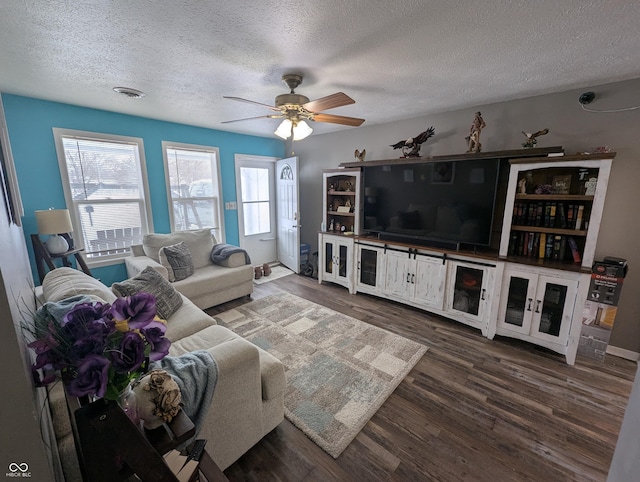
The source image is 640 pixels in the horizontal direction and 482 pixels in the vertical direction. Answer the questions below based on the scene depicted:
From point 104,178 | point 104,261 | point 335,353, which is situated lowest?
point 335,353

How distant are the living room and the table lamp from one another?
0.19m

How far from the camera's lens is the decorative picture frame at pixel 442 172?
288 cm

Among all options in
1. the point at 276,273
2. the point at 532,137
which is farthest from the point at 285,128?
the point at 276,273

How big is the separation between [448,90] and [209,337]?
2.96 meters

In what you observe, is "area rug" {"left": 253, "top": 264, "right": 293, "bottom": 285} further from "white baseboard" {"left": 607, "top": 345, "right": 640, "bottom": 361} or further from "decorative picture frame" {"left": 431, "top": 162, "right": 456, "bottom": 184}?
"white baseboard" {"left": 607, "top": 345, "right": 640, "bottom": 361}

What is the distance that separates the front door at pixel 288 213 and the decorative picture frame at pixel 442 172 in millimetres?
2127

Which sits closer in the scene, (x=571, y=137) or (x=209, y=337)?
(x=209, y=337)

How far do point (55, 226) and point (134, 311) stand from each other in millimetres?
2725

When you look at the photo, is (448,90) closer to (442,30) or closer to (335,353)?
(442,30)

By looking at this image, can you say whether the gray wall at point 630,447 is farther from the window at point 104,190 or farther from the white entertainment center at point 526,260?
the window at point 104,190

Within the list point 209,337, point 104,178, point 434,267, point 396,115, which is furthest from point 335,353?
point 104,178

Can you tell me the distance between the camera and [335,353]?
2412 millimetres

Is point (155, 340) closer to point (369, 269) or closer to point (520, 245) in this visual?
point (369, 269)

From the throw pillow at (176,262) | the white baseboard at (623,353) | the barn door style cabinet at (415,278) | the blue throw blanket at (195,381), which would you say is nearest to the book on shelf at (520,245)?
the barn door style cabinet at (415,278)
